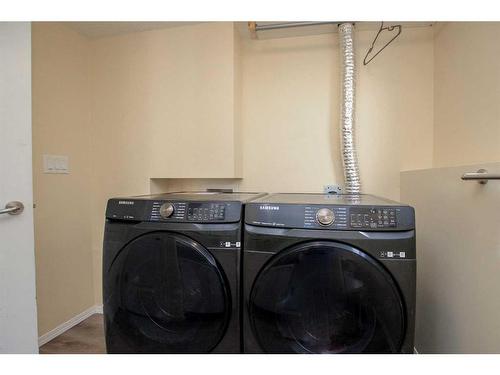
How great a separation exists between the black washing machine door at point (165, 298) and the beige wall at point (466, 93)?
53.4 inches

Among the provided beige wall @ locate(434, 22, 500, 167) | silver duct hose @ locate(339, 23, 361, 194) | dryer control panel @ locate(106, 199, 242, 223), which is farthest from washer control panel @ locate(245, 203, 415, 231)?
silver duct hose @ locate(339, 23, 361, 194)

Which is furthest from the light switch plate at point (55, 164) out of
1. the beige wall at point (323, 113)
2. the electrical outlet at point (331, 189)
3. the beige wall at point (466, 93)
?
the beige wall at point (466, 93)

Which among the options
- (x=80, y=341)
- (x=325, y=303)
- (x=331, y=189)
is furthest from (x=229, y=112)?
(x=80, y=341)

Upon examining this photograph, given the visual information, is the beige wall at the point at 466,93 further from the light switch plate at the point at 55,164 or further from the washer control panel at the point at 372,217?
the light switch plate at the point at 55,164

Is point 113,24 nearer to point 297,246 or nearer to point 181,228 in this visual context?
point 181,228

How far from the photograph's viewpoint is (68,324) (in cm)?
185

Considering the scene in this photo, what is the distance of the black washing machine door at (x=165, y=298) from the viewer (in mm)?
1048

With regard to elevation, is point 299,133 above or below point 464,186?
above

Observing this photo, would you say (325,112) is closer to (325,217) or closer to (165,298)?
(325,217)

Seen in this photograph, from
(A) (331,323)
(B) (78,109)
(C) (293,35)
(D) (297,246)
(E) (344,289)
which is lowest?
(A) (331,323)

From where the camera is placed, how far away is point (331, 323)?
965 millimetres
